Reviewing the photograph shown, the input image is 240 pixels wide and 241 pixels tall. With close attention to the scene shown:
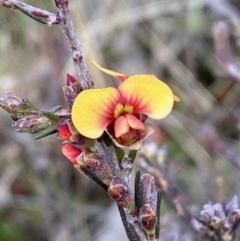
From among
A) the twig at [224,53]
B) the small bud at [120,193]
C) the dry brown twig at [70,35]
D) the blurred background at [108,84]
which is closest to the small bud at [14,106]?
the dry brown twig at [70,35]

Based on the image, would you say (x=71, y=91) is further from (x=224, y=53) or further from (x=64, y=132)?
(x=224, y=53)

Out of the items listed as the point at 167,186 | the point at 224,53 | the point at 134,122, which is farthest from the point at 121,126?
the point at 224,53

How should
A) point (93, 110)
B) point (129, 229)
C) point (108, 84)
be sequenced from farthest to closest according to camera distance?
point (108, 84) < point (129, 229) < point (93, 110)

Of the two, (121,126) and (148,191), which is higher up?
(121,126)

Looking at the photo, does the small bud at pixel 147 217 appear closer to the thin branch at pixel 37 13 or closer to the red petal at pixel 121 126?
the red petal at pixel 121 126

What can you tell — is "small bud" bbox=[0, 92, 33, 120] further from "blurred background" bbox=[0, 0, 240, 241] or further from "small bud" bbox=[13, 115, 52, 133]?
"blurred background" bbox=[0, 0, 240, 241]
